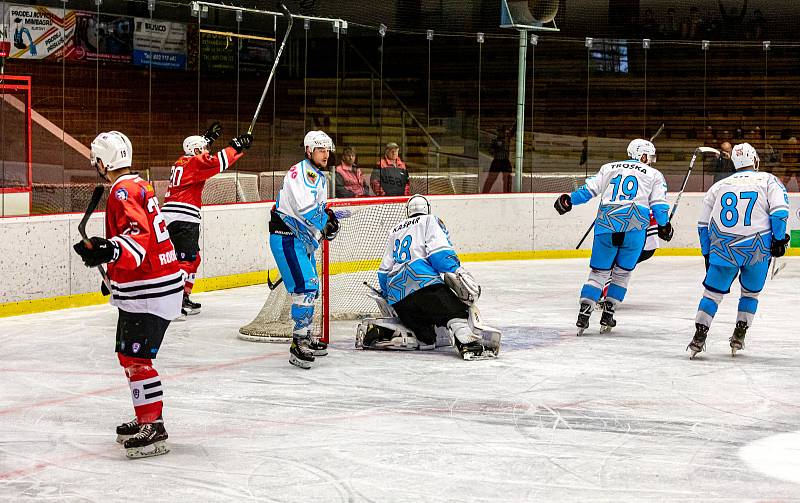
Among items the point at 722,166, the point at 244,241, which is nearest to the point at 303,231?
the point at 244,241

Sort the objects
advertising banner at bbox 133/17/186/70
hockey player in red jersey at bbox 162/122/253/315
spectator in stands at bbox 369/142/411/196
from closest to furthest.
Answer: hockey player in red jersey at bbox 162/122/253/315, advertising banner at bbox 133/17/186/70, spectator in stands at bbox 369/142/411/196

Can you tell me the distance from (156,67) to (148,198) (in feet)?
21.3

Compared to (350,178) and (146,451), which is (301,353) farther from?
(350,178)

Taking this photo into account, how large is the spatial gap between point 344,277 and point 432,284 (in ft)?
5.64

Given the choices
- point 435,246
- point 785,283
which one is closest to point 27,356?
point 435,246

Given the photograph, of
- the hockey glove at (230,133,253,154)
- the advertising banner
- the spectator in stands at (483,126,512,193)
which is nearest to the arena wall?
the spectator in stands at (483,126,512,193)

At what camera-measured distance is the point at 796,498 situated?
179 inches

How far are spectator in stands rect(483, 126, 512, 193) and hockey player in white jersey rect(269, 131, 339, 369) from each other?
7.45 m

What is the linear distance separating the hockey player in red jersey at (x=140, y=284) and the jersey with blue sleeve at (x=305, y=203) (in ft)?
7.08

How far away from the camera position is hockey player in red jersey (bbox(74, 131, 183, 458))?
4973 millimetres

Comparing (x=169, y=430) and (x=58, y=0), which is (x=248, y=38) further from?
(x=169, y=430)

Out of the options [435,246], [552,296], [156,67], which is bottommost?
[552,296]

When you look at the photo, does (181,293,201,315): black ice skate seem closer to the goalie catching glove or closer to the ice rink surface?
the ice rink surface

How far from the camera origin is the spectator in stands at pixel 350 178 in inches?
523
